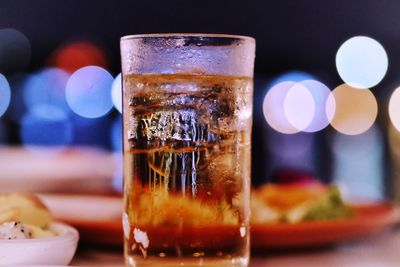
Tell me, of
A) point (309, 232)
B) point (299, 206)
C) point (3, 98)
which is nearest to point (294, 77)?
point (3, 98)

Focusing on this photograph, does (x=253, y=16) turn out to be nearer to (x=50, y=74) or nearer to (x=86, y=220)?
(x=86, y=220)

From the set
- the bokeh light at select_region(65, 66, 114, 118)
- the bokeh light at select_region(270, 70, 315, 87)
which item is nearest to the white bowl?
the bokeh light at select_region(270, 70, 315, 87)

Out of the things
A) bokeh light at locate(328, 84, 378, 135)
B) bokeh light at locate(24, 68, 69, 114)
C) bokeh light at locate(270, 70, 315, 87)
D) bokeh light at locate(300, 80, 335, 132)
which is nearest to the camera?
bokeh light at locate(328, 84, 378, 135)

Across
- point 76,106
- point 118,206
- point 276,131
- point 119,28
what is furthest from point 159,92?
point 76,106

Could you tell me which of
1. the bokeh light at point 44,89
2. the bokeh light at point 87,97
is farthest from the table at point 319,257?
the bokeh light at point 44,89

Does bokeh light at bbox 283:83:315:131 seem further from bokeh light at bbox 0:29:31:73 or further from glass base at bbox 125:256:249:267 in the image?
glass base at bbox 125:256:249:267

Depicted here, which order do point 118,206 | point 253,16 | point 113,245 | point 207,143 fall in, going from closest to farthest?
point 207,143 → point 113,245 → point 118,206 → point 253,16
